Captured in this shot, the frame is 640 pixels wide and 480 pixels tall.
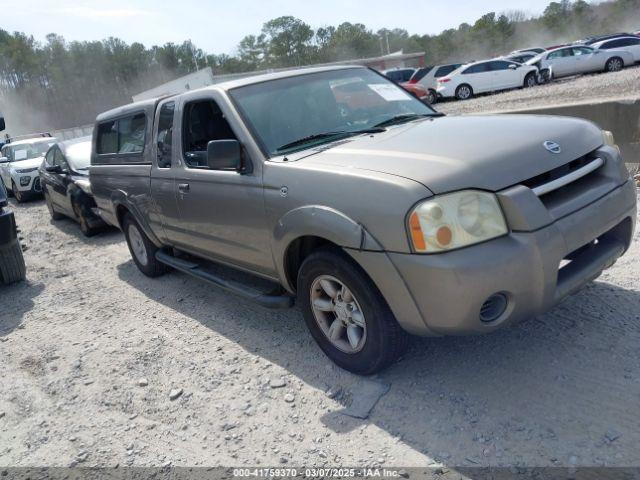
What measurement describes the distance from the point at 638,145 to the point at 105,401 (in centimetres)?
646

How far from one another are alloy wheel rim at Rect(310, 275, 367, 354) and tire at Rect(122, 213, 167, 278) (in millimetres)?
2876

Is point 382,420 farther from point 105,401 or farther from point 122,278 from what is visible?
point 122,278

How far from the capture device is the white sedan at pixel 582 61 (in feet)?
79.8

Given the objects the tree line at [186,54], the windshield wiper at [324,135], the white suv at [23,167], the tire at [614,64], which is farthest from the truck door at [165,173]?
the tree line at [186,54]

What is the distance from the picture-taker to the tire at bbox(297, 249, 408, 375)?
3.01m

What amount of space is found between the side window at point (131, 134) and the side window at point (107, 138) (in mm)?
141

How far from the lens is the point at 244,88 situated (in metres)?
4.04

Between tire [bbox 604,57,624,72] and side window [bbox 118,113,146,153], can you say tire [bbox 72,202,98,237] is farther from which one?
tire [bbox 604,57,624,72]

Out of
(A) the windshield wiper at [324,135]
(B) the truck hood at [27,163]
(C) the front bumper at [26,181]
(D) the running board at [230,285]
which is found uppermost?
(A) the windshield wiper at [324,135]

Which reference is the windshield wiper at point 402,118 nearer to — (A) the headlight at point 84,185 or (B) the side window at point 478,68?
(A) the headlight at point 84,185

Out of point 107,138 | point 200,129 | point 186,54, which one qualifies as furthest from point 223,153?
point 186,54

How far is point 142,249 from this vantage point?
5.96 meters

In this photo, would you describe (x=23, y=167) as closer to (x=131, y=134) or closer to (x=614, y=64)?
(x=131, y=134)

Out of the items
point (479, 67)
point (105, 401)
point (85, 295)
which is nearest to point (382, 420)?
point (105, 401)
